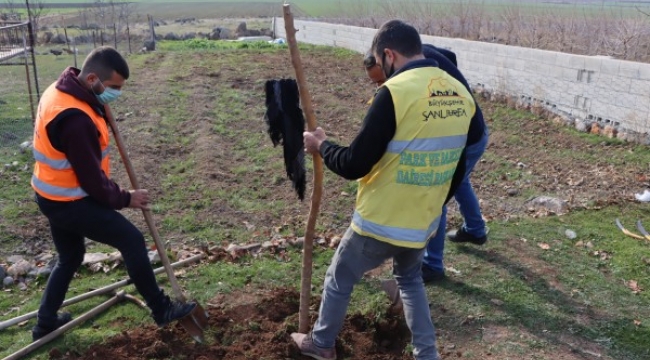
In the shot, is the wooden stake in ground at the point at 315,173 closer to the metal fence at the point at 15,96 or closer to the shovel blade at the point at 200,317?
the shovel blade at the point at 200,317

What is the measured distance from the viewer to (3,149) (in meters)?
9.63

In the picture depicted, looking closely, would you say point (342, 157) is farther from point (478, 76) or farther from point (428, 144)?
point (478, 76)

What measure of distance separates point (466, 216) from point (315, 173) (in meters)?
2.01

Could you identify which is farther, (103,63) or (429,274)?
(429,274)

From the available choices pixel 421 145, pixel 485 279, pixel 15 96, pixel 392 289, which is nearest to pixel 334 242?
pixel 392 289

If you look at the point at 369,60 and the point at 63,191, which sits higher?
the point at 369,60

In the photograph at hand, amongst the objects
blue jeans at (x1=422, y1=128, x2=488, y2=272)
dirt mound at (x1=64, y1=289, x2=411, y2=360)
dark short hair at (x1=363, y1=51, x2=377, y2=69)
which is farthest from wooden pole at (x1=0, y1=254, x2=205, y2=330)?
dark short hair at (x1=363, y1=51, x2=377, y2=69)

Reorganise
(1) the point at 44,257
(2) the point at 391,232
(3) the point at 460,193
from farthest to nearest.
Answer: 1. (1) the point at 44,257
2. (3) the point at 460,193
3. (2) the point at 391,232

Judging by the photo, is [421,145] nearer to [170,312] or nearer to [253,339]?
[253,339]

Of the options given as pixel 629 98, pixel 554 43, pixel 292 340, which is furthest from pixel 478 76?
pixel 292 340

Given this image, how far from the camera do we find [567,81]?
1108 centimetres

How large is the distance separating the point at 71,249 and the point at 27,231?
2.85m

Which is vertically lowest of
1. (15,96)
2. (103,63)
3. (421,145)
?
(15,96)

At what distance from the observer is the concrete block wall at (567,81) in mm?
9656
